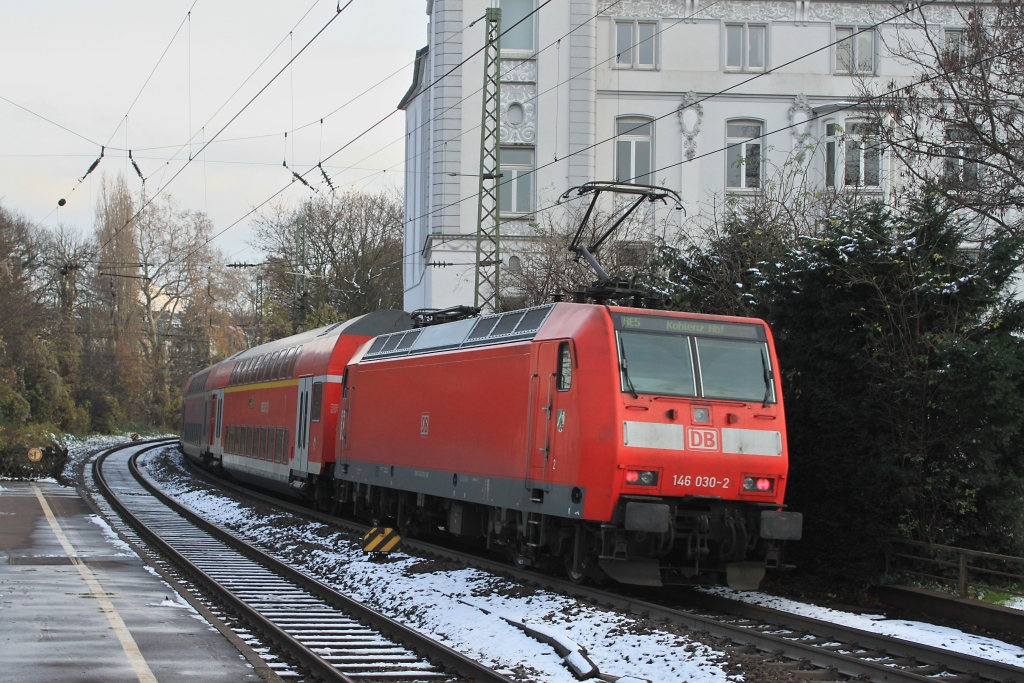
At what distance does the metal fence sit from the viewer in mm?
11352

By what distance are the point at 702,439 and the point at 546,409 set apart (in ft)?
5.91

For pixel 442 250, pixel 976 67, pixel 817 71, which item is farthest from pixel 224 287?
pixel 976 67

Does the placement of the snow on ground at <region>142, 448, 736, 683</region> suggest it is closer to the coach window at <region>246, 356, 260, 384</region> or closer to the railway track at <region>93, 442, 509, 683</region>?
the railway track at <region>93, 442, 509, 683</region>

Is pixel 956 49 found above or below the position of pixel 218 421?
above

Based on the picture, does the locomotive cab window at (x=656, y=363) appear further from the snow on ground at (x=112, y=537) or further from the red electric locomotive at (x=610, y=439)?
the snow on ground at (x=112, y=537)

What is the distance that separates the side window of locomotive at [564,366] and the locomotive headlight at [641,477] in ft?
4.22

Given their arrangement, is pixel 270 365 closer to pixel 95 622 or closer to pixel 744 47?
pixel 95 622

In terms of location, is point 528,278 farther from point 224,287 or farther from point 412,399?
point 224,287

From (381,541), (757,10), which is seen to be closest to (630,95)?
(757,10)

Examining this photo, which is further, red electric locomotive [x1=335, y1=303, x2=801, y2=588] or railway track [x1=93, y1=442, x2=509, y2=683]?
red electric locomotive [x1=335, y1=303, x2=801, y2=588]

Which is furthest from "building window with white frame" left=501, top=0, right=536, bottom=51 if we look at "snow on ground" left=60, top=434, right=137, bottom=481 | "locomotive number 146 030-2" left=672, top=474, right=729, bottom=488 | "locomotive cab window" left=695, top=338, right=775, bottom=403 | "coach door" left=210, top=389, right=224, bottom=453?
"locomotive number 146 030-2" left=672, top=474, right=729, bottom=488

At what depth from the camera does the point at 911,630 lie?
34.0ft

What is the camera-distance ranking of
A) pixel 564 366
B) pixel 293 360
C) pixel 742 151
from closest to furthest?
pixel 564 366, pixel 293 360, pixel 742 151

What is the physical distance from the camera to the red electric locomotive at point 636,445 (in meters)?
11.6
